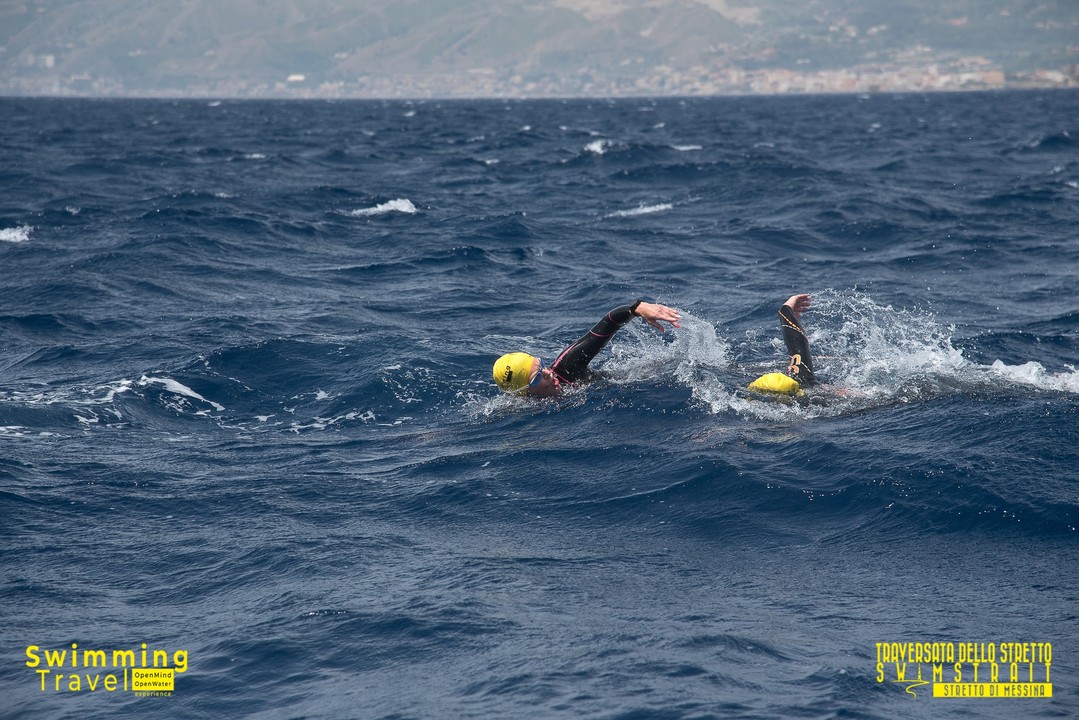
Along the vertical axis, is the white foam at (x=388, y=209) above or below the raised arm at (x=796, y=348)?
above

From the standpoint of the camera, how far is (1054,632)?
752 centimetres

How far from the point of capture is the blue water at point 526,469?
7520mm

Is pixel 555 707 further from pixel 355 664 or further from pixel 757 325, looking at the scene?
pixel 757 325

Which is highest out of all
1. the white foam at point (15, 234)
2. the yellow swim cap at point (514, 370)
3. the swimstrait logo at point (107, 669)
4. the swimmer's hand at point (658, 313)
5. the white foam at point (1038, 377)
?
the white foam at point (15, 234)

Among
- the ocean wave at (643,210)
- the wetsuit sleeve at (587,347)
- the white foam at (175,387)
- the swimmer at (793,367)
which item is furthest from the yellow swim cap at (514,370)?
the ocean wave at (643,210)

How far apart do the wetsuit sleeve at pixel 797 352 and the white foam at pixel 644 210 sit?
16799 mm

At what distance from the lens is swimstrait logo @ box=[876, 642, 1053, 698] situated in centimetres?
687

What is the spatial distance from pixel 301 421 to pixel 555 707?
7.67 m

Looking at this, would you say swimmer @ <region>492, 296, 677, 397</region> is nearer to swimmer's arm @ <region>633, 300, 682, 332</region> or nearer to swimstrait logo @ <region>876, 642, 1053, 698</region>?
Answer: swimmer's arm @ <region>633, 300, 682, 332</region>

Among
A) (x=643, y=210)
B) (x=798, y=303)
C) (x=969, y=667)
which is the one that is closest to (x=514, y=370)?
Result: (x=798, y=303)

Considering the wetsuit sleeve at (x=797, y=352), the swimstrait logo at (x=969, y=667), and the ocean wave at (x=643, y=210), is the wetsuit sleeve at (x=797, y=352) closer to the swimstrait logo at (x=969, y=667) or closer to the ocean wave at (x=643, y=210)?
the swimstrait logo at (x=969, y=667)

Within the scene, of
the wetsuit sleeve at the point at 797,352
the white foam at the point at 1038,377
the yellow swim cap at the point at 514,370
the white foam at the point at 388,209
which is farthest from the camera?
the white foam at the point at 388,209

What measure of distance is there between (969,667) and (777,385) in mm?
5680

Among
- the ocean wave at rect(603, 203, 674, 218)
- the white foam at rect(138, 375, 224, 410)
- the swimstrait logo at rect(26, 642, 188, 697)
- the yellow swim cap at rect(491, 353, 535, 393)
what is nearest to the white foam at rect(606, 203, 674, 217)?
the ocean wave at rect(603, 203, 674, 218)
